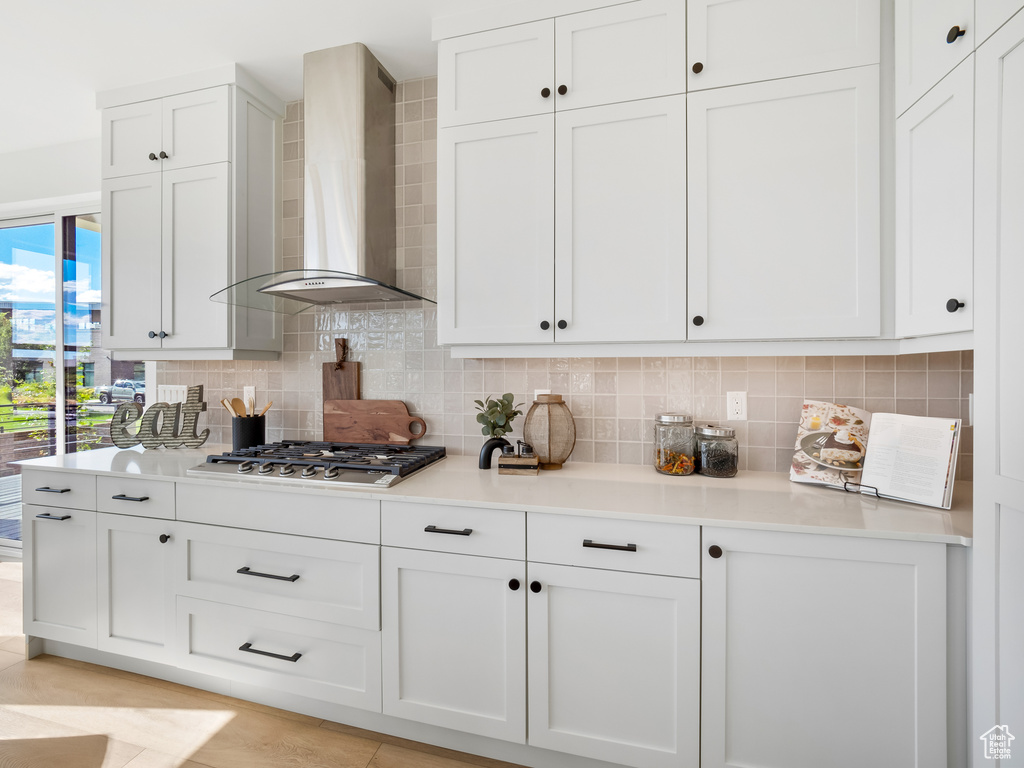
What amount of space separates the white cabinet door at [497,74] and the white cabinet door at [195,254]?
1132mm

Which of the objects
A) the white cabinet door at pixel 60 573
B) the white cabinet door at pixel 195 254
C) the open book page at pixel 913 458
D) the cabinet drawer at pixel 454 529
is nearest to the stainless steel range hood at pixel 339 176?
the white cabinet door at pixel 195 254

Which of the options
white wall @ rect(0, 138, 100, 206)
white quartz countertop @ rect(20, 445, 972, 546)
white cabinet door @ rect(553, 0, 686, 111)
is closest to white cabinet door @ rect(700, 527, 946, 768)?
white quartz countertop @ rect(20, 445, 972, 546)

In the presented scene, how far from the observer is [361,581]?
1626 mm

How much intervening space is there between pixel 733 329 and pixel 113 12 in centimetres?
258

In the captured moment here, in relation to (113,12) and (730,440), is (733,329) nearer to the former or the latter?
(730,440)

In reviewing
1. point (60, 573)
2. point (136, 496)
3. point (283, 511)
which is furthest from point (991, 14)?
point (60, 573)

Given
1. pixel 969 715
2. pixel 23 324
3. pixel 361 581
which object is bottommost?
pixel 969 715

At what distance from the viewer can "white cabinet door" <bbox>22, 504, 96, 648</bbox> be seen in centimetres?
202

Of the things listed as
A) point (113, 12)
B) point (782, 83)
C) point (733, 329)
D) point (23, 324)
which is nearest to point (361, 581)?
point (733, 329)

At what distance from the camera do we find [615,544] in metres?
1.40

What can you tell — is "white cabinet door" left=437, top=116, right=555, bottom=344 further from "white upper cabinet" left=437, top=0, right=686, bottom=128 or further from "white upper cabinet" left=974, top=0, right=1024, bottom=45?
"white upper cabinet" left=974, top=0, right=1024, bottom=45

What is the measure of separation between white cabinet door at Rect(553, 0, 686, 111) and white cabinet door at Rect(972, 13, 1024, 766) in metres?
0.81

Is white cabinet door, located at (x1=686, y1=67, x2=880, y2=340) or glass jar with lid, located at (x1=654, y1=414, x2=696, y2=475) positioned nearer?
white cabinet door, located at (x1=686, y1=67, x2=880, y2=340)

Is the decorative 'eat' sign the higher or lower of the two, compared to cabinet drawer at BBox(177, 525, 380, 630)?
higher
